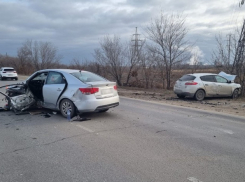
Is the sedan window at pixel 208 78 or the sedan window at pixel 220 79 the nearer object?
the sedan window at pixel 208 78

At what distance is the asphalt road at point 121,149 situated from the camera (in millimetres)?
3686

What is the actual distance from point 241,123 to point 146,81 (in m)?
14.5

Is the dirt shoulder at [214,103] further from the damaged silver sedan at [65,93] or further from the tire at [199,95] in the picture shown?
the damaged silver sedan at [65,93]

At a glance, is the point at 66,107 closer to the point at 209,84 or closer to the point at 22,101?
the point at 22,101

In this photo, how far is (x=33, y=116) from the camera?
778 centimetres

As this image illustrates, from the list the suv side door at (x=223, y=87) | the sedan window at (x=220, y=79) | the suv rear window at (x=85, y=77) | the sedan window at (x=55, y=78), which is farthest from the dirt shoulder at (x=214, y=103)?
the sedan window at (x=55, y=78)

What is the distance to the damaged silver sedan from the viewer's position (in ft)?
23.2

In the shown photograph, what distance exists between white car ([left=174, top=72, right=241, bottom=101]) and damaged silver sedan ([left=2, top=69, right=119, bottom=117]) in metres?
6.00

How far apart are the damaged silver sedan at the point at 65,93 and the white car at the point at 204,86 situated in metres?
6.00

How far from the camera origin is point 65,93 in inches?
291

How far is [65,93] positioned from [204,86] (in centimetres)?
822

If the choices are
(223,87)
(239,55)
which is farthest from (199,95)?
(239,55)

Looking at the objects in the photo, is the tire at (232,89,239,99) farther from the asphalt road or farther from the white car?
the asphalt road

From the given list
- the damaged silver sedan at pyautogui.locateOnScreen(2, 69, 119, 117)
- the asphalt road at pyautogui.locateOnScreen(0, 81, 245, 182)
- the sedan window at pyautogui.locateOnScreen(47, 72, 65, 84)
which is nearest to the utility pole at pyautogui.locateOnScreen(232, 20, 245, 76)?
the asphalt road at pyautogui.locateOnScreen(0, 81, 245, 182)
